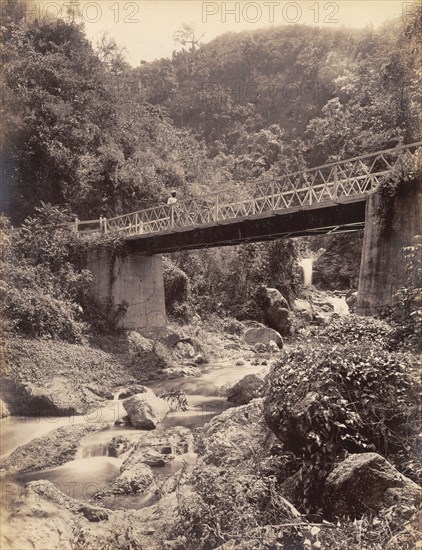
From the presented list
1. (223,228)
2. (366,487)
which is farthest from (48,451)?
(223,228)

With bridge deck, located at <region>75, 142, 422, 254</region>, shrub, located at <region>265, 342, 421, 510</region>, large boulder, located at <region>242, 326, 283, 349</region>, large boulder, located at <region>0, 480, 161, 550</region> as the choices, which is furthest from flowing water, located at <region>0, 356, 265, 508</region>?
large boulder, located at <region>242, 326, 283, 349</region>

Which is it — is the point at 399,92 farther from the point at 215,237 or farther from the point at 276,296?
the point at 215,237

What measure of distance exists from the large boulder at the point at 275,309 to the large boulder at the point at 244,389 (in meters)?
15.3

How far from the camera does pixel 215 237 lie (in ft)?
66.6

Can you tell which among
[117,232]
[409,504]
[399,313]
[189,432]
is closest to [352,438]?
[409,504]

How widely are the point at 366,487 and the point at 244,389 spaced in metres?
8.93

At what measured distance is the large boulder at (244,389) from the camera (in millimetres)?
15562

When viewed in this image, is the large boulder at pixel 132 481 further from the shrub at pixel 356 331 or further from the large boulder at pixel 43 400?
the large boulder at pixel 43 400

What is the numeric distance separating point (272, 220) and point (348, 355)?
9.62 meters

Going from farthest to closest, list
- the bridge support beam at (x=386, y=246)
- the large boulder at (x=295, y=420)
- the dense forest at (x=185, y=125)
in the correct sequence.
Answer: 1. the dense forest at (x=185, y=125)
2. the bridge support beam at (x=386, y=246)
3. the large boulder at (x=295, y=420)

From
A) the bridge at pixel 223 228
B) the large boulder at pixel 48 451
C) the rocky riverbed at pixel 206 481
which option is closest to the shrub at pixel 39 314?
the bridge at pixel 223 228

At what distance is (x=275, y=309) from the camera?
32031 mm

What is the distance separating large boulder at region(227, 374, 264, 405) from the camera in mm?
15562

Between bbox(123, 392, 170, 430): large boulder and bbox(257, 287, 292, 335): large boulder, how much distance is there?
1685 cm
